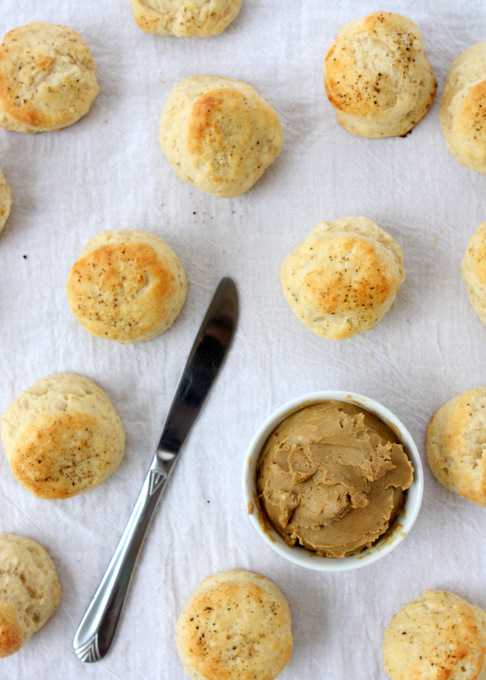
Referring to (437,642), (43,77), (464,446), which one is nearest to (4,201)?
(43,77)

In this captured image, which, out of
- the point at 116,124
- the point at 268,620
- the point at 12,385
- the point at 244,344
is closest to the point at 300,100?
the point at 116,124

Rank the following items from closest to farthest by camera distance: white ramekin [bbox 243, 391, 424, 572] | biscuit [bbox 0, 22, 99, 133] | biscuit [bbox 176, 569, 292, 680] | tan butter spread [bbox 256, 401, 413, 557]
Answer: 1. tan butter spread [bbox 256, 401, 413, 557]
2. white ramekin [bbox 243, 391, 424, 572]
3. biscuit [bbox 176, 569, 292, 680]
4. biscuit [bbox 0, 22, 99, 133]

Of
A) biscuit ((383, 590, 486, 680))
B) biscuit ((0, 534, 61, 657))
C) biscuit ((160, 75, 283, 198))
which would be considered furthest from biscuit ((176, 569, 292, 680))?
biscuit ((160, 75, 283, 198))

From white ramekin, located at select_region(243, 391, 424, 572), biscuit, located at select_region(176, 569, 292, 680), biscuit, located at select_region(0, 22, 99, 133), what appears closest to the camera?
white ramekin, located at select_region(243, 391, 424, 572)

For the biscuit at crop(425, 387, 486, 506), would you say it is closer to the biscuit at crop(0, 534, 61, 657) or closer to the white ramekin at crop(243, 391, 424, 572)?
the white ramekin at crop(243, 391, 424, 572)

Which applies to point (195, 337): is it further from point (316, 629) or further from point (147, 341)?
point (316, 629)

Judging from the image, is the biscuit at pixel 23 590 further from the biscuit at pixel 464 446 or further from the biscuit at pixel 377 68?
the biscuit at pixel 377 68
